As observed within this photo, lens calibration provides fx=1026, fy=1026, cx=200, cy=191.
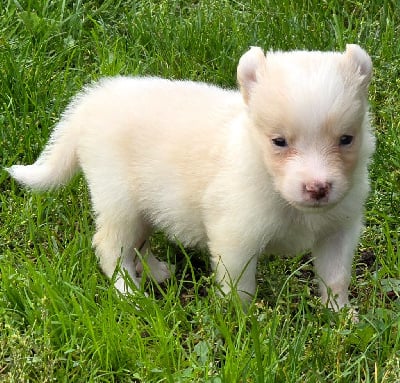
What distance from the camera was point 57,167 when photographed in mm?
4727

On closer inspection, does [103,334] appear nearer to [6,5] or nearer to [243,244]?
[243,244]

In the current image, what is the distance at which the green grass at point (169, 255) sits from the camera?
380 centimetres

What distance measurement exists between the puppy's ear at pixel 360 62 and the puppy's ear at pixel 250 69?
0.33 metres

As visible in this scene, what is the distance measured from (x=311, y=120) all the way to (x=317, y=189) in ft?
0.80

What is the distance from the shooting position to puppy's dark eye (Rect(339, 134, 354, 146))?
368cm

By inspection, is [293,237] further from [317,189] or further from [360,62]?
[360,62]

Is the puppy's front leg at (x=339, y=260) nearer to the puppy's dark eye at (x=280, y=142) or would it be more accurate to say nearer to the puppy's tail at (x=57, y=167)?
the puppy's dark eye at (x=280, y=142)

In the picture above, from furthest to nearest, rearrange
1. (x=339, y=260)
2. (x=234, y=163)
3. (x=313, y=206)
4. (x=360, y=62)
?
(x=339, y=260)
(x=234, y=163)
(x=360, y=62)
(x=313, y=206)

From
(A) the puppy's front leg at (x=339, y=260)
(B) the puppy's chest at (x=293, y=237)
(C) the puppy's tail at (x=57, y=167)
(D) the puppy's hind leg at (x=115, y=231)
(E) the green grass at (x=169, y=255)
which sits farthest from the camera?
(C) the puppy's tail at (x=57, y=167)

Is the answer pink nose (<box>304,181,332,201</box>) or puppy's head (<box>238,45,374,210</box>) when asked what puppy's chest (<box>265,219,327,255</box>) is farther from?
pink nose (<box>304,181,332,201</box>)

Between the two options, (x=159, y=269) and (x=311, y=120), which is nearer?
(x=311, y=120)

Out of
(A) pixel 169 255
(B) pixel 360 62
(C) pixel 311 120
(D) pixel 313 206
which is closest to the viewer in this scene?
(C) pixel 311 120

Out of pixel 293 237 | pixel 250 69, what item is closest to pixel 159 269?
pixel 293 237

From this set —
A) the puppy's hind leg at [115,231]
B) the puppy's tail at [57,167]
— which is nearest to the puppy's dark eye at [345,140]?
Result: the puppy's hind leg at [115,231]
